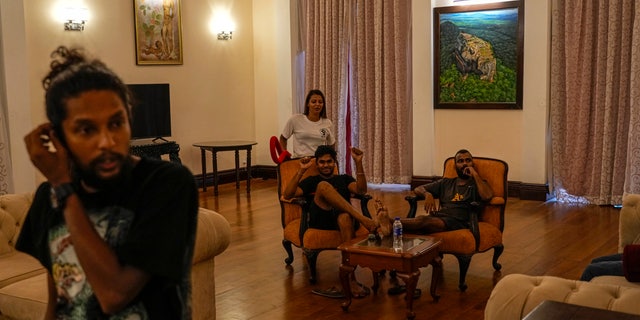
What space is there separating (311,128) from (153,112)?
9.93ft

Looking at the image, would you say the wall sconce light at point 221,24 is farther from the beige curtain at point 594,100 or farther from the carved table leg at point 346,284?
the carved table leg at point 346,284

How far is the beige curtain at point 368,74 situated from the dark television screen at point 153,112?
2.17 meters

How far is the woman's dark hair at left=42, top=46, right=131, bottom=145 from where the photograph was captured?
140cm

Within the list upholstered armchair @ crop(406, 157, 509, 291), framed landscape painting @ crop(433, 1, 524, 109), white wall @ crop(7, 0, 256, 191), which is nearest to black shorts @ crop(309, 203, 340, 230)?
upholstered armchair @ crop(406, 157, 509, 291)

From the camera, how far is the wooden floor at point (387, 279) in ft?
16.1

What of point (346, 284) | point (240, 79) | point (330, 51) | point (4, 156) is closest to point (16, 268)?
point (346, 284)

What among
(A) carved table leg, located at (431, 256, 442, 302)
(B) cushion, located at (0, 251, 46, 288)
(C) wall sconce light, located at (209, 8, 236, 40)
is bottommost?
(A) carved table leg, located at (431, 256, 442, 302)

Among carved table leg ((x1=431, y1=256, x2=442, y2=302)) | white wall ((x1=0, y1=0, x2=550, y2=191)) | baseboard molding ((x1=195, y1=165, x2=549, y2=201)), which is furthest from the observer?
baseboard molding ((x1=195, y1=165, x2=549, y2=201))

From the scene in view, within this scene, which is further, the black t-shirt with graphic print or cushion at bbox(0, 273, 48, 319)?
cushion at bbox(0, 273, 48, 319)

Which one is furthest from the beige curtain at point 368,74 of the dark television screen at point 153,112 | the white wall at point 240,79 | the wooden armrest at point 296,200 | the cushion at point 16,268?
the cushion at point 16,268

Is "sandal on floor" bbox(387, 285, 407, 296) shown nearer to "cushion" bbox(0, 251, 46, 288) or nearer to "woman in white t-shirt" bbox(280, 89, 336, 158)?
"woman in white t-shirt" bbox(280, 89, 336, 158)

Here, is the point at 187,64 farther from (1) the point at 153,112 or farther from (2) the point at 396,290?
(2) the point at 396,290

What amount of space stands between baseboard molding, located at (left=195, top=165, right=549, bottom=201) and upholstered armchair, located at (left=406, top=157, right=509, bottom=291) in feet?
10.5

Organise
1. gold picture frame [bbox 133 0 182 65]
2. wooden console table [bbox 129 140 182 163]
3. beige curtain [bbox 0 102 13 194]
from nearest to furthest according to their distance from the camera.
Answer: beige curtain [bbox 0 102 13 194], wooden console table [bbox 129 140 182 163], gold picture frame [bbox 133 0 182 65]
